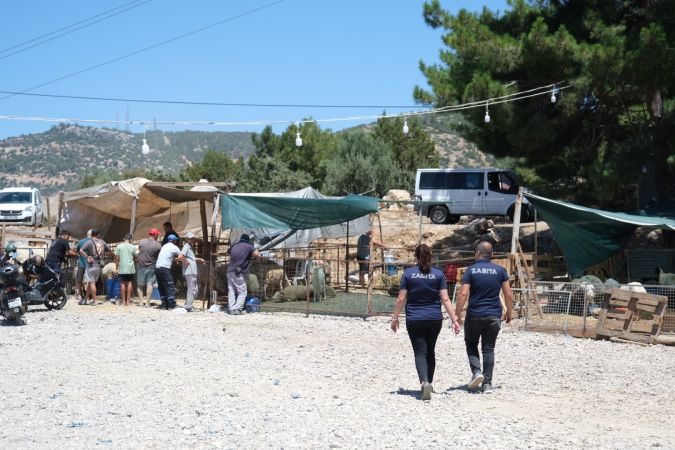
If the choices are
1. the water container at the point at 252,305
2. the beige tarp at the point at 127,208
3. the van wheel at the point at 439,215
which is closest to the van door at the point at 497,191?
the van wheel at the point at 439,215

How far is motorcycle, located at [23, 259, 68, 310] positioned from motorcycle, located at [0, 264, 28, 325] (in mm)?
1400

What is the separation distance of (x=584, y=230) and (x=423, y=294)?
9444mm

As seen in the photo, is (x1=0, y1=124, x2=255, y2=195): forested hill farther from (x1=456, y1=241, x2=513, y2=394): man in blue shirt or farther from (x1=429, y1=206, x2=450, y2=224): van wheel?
(x1=456, y1=241, x2=513, y2=394): man in blue shirt

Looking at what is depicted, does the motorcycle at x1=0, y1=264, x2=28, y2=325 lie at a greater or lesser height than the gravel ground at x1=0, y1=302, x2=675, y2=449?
greater

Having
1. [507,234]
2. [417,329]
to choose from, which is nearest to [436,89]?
[507,234]

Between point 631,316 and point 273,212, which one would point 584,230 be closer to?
point 631,316

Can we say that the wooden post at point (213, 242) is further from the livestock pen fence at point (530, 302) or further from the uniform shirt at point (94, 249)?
the uniform shirt at point (94, 249)

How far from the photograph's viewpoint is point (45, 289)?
15594 millimetres

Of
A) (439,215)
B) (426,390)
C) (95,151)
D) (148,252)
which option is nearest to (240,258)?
(148,252)

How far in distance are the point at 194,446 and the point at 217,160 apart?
56164 mm

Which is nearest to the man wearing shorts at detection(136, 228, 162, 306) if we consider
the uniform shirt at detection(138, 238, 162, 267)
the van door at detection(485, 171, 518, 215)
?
the uniform shirt at detection(138, 238, 162, 267)

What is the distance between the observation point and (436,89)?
2273 cm

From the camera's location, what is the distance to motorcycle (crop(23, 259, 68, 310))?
15.5 meters

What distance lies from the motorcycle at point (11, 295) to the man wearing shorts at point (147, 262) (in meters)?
3.23
